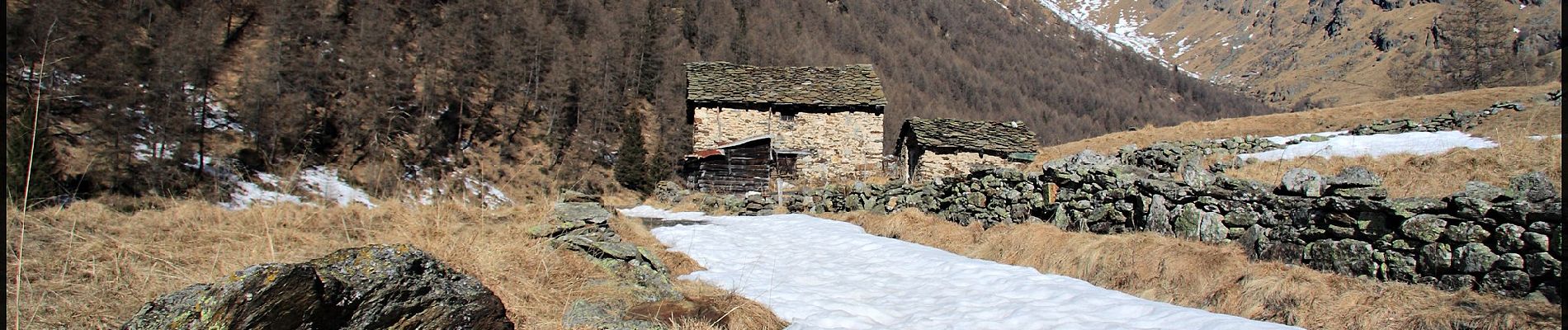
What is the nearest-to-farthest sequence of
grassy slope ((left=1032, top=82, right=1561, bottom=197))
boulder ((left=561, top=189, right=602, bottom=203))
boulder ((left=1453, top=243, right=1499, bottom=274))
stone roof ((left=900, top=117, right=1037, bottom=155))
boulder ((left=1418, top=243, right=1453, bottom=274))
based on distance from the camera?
boulder ((left=1453, top=243, right=1499, bottom=274)), boulder ((left=1418, top=243, right=1453, bottom=274)), boulder ((left=561, top=189, right=602, bottom=203)), grassy slope ((left=1032, top=82, right=1561, bottom=197)), stone roof ((left=900, top=117, right=1037, bottom=155))

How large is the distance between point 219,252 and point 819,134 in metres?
22.1

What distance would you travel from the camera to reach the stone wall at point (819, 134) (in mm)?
24859

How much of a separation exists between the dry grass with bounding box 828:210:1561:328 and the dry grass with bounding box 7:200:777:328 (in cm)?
386

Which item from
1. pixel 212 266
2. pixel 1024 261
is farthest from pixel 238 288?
pixel 1024 261

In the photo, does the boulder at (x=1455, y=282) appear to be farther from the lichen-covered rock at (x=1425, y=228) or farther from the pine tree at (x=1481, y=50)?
the pine tree at (x=1481, y=50)

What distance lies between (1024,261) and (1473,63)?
45.6 m

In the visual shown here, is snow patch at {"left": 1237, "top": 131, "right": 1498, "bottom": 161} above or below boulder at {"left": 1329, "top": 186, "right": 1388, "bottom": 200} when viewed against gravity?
above

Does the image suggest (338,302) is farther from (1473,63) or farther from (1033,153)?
(1473,63)

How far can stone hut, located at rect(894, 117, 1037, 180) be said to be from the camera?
2089 centimetres

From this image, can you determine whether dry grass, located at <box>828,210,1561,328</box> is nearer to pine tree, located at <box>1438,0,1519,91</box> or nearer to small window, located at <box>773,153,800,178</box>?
small window, located at <box>773,153,800,178</box>

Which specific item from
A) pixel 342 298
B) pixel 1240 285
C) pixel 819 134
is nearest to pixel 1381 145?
pixel 1240 285

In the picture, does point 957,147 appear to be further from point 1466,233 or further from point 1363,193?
point 1466,233

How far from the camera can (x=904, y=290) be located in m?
6.45

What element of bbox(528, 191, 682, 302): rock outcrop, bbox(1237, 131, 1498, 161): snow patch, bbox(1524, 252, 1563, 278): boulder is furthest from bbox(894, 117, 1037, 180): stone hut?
bbox(528, 191, 682, 302): rock outcrop
